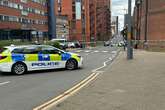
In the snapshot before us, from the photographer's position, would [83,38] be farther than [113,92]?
Yes

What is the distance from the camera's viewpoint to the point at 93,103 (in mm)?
8672

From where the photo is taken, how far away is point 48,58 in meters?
18.0

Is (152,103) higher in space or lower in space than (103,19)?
lower

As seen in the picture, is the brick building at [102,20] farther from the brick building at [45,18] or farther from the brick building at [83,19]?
the brick building at [83,19]

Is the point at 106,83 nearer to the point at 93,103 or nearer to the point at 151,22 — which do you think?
the point at 93,103

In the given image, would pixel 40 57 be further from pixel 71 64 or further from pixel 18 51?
pixel 71 64

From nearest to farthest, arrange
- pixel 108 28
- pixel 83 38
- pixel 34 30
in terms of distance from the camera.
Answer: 1. pixel 34 30
2. pixel 83 38
3. pixel 108 28

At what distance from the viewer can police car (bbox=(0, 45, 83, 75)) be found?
16625 millimetres

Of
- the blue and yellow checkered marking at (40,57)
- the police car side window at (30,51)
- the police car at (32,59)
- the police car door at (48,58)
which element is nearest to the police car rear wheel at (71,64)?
the police car at (32,59)

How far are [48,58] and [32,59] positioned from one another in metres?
0.97

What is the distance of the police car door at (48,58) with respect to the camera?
1773 centimetres

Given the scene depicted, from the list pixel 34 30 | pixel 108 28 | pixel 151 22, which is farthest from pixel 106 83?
pixel 108 28

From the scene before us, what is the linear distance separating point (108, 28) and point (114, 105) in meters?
190

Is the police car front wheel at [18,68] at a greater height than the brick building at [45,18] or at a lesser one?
lesser
